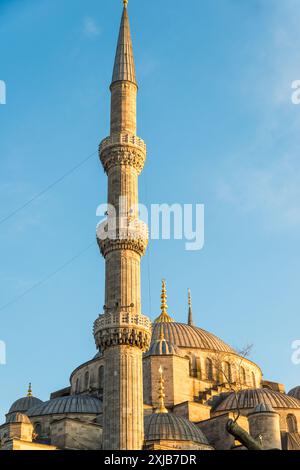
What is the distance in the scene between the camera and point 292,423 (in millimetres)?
30875

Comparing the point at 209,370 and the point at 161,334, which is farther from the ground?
the point at 161,334

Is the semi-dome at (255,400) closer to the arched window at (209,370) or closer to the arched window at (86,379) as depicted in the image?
the arched window at (209,370)

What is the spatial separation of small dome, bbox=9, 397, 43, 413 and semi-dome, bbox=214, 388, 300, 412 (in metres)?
8.82

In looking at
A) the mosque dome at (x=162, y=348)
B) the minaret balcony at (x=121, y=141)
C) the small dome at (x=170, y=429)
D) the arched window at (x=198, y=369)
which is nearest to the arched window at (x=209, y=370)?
the arched window at (x=198, y=369)

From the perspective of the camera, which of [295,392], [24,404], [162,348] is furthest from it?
[295,392]

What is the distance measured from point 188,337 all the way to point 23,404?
8.23 m

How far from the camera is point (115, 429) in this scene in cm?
2138

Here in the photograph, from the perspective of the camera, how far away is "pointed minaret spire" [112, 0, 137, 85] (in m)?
26.6

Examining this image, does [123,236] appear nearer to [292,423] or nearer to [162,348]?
[162,348]

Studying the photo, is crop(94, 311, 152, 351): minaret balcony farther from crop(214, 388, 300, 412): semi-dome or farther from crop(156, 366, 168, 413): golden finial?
crop(214, 388, 300, 412): semi-dome

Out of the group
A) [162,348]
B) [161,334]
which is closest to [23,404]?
[161,334]

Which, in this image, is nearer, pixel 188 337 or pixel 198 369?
pixel 198 369
